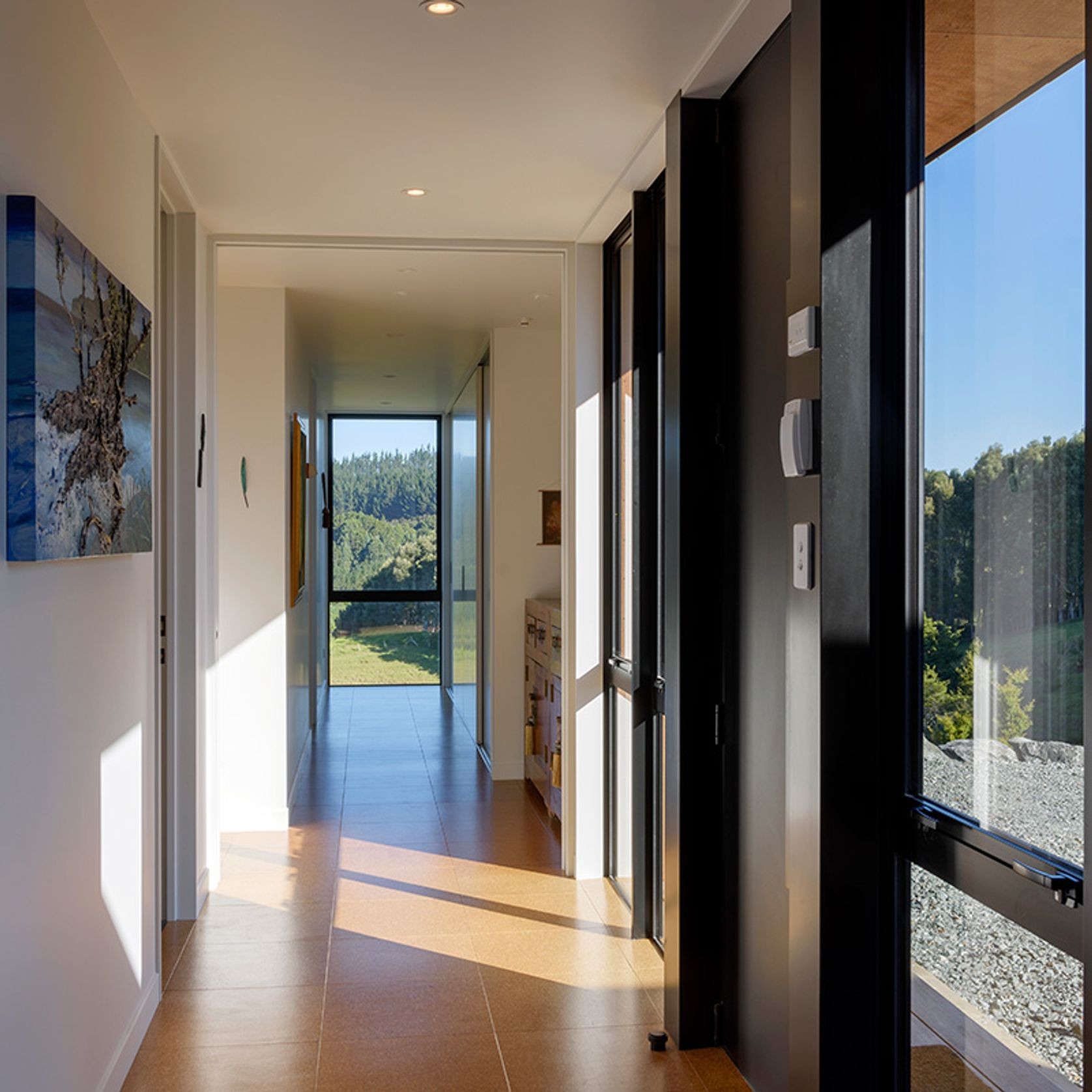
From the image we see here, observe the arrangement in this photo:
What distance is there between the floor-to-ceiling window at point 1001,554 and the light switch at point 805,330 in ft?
0.64

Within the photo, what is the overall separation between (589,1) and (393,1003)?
272cm

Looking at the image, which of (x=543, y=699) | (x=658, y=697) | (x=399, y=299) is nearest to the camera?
(x=658, y=697)

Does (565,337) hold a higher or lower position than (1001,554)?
higher

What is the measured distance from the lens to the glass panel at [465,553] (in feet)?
26.6

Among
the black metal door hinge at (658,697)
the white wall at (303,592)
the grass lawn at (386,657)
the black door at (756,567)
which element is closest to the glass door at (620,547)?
the black metal door hinge at (658,697)

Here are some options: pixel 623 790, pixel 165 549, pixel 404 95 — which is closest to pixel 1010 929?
pixel 404 95

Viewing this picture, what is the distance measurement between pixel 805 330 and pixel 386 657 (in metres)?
9.46

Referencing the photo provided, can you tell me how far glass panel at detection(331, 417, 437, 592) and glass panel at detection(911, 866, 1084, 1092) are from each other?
956 cm

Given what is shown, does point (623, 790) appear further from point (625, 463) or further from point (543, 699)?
point (543, 699)

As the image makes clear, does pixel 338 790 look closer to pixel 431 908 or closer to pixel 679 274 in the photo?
pixel 431 908

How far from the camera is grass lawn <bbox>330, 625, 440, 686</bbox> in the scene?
37.1 feet

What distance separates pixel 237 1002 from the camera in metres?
3.52

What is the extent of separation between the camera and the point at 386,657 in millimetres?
11375

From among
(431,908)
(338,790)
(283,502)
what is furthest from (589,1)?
(338,790)
